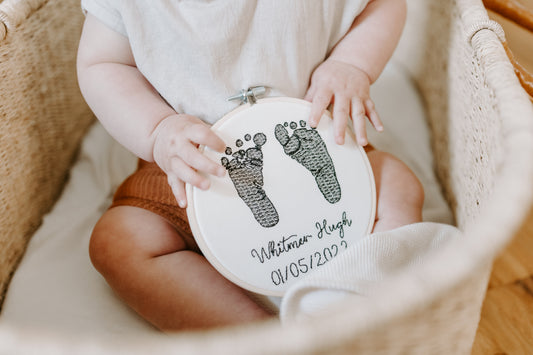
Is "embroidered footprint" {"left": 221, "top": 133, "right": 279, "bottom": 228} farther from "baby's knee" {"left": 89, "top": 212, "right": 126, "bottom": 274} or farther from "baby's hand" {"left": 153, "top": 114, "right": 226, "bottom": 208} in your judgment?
"baby's knee" {"left": 89, "top": 212, "right": 126, "bottom": 274}

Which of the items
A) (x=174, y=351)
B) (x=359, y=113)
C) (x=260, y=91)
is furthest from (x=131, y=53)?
(x=174, y=351)

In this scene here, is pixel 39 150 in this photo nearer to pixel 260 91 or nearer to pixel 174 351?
pixel 260 91

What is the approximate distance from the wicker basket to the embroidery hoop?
142 mm

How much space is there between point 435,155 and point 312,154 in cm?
34

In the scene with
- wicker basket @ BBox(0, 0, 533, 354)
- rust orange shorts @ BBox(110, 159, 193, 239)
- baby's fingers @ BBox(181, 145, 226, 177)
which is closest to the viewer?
wicker basket @ BBox(0, 0, 533, 354)

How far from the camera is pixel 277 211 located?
566 mm

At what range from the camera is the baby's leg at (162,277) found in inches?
21.6

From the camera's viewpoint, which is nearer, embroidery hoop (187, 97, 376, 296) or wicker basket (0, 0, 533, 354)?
wicker basket (0, 0, 533, 354)

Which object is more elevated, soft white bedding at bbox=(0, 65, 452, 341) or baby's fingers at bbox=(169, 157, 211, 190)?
baby's fingers at bbox=(169, 157, 211, 190)

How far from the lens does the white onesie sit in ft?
1.95

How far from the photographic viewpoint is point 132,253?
587mm

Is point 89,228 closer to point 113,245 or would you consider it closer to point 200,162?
point 113,245

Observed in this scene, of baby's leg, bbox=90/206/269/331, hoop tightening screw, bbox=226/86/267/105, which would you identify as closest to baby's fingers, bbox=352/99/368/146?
hoop tightening screw, bbox=226/86/267/105

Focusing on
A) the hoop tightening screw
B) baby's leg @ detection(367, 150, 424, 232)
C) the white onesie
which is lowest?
baby's leg @ detection(367, 150, 424, 232)
